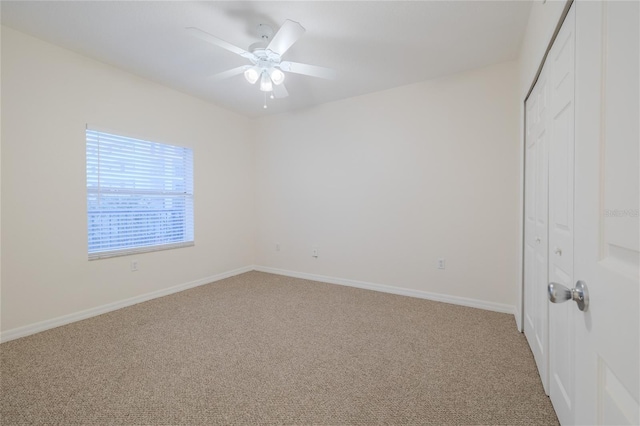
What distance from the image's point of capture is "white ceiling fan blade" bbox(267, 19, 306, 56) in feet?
5.84

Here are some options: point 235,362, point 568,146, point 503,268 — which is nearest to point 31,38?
point 235,362

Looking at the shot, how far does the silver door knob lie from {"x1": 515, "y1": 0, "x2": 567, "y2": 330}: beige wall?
1322mm

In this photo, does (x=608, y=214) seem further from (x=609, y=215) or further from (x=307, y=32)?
(x=307, y=32)

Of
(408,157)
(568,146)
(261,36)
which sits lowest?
(568,146)

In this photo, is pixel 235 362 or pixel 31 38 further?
pixel 31 38

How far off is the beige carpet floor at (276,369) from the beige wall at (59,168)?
1.20 feet

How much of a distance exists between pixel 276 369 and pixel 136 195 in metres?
2.54

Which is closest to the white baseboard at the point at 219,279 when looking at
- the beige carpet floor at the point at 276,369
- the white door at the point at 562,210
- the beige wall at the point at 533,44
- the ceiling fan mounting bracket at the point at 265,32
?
the beige carpet floor at the point at 276,369

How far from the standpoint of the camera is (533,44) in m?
1.94

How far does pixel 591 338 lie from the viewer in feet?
1.95

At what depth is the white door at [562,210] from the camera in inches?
47.8

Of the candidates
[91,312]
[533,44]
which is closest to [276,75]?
[533,44]

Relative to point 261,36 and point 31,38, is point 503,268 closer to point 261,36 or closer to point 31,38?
point 261,36

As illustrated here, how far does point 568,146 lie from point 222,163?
153 inches
